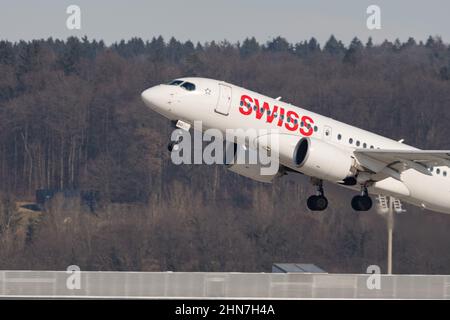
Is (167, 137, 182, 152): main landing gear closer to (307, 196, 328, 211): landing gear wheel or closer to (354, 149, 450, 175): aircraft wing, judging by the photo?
(307, 196, 328, 211): landing gear wheel

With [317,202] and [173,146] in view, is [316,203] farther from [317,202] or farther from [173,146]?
[173,146]

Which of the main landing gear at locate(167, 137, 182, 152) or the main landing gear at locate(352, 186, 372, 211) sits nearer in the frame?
the main landing gear at locate(167, 137, 182, 152)

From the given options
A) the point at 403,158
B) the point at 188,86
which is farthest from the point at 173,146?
the point at 403,158

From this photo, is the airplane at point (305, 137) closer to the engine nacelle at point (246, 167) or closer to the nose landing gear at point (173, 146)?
the nose landing gear at point (173, 146)

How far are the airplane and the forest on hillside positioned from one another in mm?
3996

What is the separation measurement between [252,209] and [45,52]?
60070 mm

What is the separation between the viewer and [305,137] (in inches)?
1982

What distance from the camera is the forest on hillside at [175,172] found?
8725cm

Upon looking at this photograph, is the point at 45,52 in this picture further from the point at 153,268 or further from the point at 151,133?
the point at 153,268

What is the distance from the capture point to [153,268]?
8825 cm

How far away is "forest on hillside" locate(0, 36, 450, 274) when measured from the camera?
8725 centimetres

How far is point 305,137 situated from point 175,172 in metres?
64.8

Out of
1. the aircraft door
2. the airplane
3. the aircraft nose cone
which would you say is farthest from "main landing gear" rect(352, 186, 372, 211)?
the aircraft nose cone
